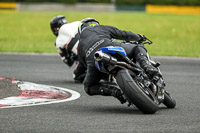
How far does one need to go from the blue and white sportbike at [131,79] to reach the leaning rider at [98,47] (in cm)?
15

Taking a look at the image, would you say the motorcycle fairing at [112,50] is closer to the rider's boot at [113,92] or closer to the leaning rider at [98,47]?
the leaning rider at [98,47]

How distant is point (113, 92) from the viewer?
7.40 m

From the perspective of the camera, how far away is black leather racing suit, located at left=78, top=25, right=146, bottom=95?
7.53 metres

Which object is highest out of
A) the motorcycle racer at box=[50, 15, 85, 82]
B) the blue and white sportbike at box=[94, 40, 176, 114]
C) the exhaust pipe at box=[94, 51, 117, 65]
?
the exhaust pipe at box=[94, 51, 117, 65]

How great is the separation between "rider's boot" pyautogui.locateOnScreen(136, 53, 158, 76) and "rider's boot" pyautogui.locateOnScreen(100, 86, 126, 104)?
48 cm

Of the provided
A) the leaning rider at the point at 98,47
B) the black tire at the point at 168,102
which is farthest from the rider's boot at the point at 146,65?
the black tire at the point at 168,102

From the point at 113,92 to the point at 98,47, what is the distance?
0.66m

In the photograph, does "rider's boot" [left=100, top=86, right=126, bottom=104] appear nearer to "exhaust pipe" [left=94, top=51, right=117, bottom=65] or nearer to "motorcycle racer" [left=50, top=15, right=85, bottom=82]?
"exhaust pipe" [left=94, top=51, right=117, bottom=65]

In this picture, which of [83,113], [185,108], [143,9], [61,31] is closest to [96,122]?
[83,113]

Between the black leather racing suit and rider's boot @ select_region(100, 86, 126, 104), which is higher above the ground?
the black leather racing suit

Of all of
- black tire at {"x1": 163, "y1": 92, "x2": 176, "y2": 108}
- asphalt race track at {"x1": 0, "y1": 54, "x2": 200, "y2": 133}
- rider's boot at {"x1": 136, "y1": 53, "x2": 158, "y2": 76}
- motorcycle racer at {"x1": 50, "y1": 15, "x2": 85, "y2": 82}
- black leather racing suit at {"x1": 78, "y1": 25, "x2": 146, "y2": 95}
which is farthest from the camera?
motorcycle racer at {"x1": 50, "y1": 15, "x2": 85, "y2": 82}

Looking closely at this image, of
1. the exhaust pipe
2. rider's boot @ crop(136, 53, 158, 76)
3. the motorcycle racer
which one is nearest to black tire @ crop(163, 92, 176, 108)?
rider's boot @ crop(136, 53, 158, 76)

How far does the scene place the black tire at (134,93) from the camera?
272 inches

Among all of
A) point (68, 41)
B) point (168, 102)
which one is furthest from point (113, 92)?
point (68, 41)
